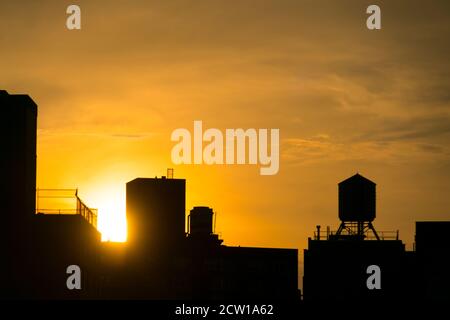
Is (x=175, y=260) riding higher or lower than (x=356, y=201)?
lower

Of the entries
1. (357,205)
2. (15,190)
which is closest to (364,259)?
(357,205)

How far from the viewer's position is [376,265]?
9494 cm

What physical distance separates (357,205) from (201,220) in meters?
16.2

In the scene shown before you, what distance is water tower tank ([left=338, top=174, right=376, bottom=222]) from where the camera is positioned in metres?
97.1

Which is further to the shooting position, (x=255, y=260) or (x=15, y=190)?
(x=255, y=260)

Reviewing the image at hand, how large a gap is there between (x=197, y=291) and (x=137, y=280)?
5.61m

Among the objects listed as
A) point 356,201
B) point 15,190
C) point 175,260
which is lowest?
point 175,260

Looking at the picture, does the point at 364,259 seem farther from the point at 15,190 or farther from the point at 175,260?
the point at 15,190

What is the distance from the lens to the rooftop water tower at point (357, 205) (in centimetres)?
9719

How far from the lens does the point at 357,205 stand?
97000 millimetres

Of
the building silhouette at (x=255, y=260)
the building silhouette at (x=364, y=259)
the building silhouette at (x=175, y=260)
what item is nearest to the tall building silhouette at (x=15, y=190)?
the building silhouette at (x=175, y=260)
